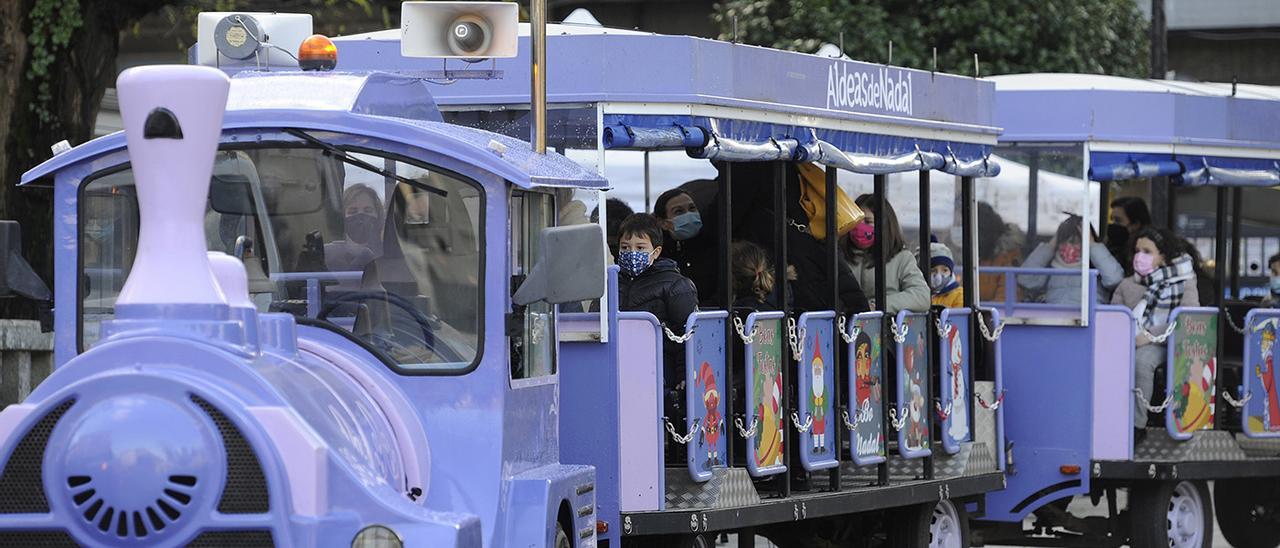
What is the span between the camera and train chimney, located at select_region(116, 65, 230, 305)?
5.76 m

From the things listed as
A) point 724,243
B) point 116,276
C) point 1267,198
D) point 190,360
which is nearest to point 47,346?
point 724,243

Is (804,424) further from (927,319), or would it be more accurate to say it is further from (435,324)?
(435,324)

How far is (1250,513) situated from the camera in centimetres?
1409

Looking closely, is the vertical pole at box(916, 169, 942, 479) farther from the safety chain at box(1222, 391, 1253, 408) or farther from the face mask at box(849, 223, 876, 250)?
the safety chain at box(1222, 391, 1253, 408)

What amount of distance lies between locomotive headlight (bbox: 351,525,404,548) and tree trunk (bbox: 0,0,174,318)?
7.48 metres

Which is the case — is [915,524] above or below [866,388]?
below

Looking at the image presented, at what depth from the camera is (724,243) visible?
375 inches

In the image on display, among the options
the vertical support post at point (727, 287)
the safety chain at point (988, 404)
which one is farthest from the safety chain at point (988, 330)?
the vertical support post at point (727, 287)

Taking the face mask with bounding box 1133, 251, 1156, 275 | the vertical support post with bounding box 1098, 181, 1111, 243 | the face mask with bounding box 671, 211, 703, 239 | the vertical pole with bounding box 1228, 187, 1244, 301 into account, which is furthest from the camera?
the vertical pole with bounding box 1228, 187, 1244, 301

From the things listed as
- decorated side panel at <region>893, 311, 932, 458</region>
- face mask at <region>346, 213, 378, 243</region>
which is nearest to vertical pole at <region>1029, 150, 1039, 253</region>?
decorated side panel at <region>893, 311, 932, 458</region>

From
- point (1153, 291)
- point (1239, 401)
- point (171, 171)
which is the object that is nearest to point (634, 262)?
point (171, 171)

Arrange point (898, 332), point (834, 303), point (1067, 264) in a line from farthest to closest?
point (1067, 264)
point (898, 332)
point (834, 303)

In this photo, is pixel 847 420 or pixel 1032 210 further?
pixel 1032 210

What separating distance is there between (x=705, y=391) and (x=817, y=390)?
1.04 m
